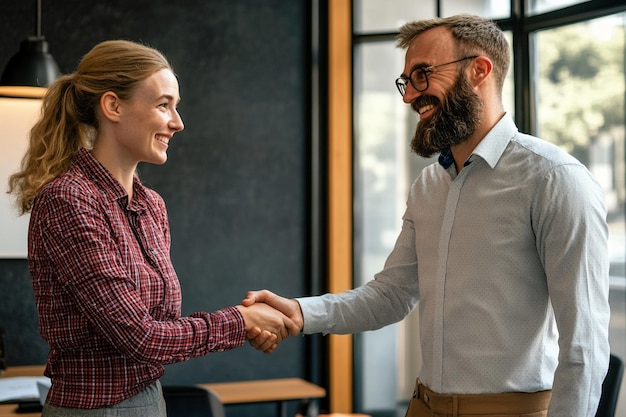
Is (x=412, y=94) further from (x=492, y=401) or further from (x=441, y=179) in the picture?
(x=492, y=401)

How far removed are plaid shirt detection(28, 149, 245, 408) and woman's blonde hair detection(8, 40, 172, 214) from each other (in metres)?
0.15

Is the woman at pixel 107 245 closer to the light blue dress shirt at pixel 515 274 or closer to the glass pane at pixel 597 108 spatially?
the light blue dress shirt at pixel 515 274

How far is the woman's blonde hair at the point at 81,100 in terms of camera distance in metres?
2.11

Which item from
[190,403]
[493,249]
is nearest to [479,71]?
[493,249]

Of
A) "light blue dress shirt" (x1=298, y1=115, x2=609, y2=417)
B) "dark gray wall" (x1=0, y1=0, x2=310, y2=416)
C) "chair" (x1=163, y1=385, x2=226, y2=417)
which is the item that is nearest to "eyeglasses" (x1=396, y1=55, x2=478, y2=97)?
"light blue dress shirt" (x1=298, y1=115, x2=609, y2=417)

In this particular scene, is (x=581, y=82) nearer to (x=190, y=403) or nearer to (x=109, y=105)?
(x=190, y=403)

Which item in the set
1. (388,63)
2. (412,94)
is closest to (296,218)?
(388,63)

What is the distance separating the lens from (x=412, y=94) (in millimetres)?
2391

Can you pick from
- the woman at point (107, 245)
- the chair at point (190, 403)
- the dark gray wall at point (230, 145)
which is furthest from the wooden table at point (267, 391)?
the woman at point (107, 245)

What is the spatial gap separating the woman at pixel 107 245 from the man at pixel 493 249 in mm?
554

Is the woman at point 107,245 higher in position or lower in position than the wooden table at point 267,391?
higher

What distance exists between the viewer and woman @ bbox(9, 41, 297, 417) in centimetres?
189

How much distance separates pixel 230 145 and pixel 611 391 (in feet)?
8.86

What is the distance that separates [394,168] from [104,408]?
3.27m
